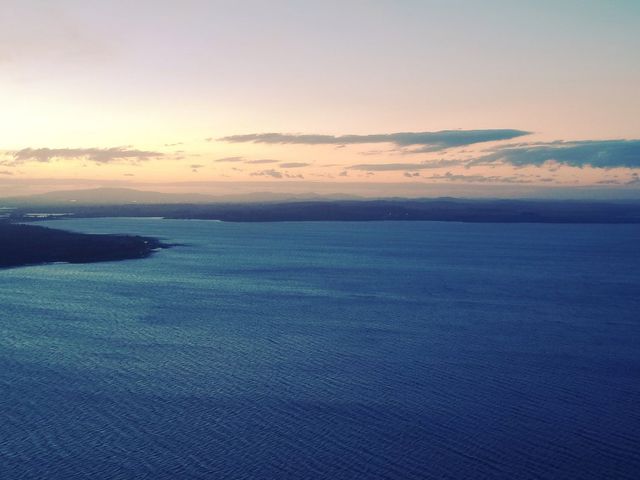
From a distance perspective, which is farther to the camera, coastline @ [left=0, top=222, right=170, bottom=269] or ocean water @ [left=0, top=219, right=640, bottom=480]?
coastline @ [left=0, top=222, right=170, bottom=269]

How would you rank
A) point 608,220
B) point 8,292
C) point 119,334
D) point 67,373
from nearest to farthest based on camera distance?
1. point 67,373
2. point 119,334
3. point 8,292
4. point 608,220

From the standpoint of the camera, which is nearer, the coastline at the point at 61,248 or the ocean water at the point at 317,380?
the ocean water at the point at 317,380

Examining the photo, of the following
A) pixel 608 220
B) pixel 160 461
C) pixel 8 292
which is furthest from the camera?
pixel 608 220

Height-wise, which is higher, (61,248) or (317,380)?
(61,248)

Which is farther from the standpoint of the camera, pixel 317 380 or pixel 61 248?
pixel 61 248

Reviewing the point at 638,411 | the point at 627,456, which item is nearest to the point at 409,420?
the point at 627,456

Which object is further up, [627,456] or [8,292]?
[8,292]

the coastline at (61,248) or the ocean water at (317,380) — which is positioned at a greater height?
the coastline at (61,248)

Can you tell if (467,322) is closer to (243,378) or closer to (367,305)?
(367,305)
